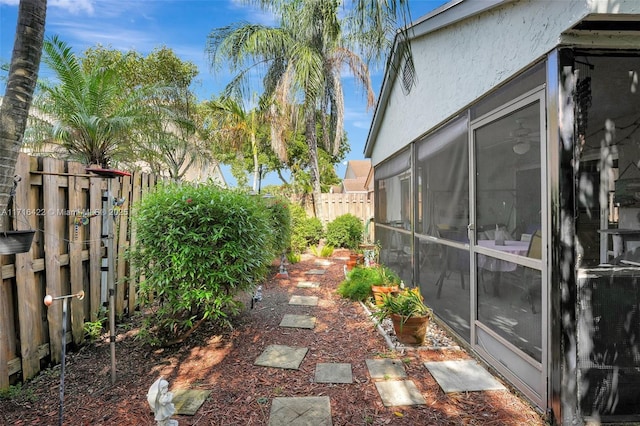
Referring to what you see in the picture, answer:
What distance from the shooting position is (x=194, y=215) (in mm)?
3281

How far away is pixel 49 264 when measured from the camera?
278cm

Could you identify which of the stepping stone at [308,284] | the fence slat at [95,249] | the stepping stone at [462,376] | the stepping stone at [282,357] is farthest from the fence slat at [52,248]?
the stepping stone at [308,284]

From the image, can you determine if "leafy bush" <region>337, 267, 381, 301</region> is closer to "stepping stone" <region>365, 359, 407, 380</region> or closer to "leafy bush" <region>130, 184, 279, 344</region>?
"stepping stone" <region>365, 359, 407, 380</region>

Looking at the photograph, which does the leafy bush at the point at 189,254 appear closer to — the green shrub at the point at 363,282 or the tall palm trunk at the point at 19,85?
the tall palm trunk at the point at 19,85

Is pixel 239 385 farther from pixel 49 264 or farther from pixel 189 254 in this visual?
pixel 49 264

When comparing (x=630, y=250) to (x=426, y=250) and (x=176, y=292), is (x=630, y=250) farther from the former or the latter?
(x=176, y=292)

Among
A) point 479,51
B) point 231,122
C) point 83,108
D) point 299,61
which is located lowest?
point 479,51

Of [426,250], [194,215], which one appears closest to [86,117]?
[194,215]

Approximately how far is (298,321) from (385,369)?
1.59 meters

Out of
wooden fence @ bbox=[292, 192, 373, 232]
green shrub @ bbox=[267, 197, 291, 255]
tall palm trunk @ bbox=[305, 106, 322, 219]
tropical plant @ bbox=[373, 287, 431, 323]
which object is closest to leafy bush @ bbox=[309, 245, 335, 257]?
wooden fence @ bbox=[292, 192, 373, 232]

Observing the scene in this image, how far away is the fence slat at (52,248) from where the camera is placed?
9.07ft

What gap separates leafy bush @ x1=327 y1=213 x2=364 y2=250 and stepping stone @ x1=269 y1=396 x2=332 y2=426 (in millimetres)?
8116

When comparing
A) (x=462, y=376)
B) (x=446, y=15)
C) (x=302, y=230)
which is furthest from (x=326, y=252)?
(x=446, y=15)

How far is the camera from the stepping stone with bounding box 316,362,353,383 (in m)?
2.82
